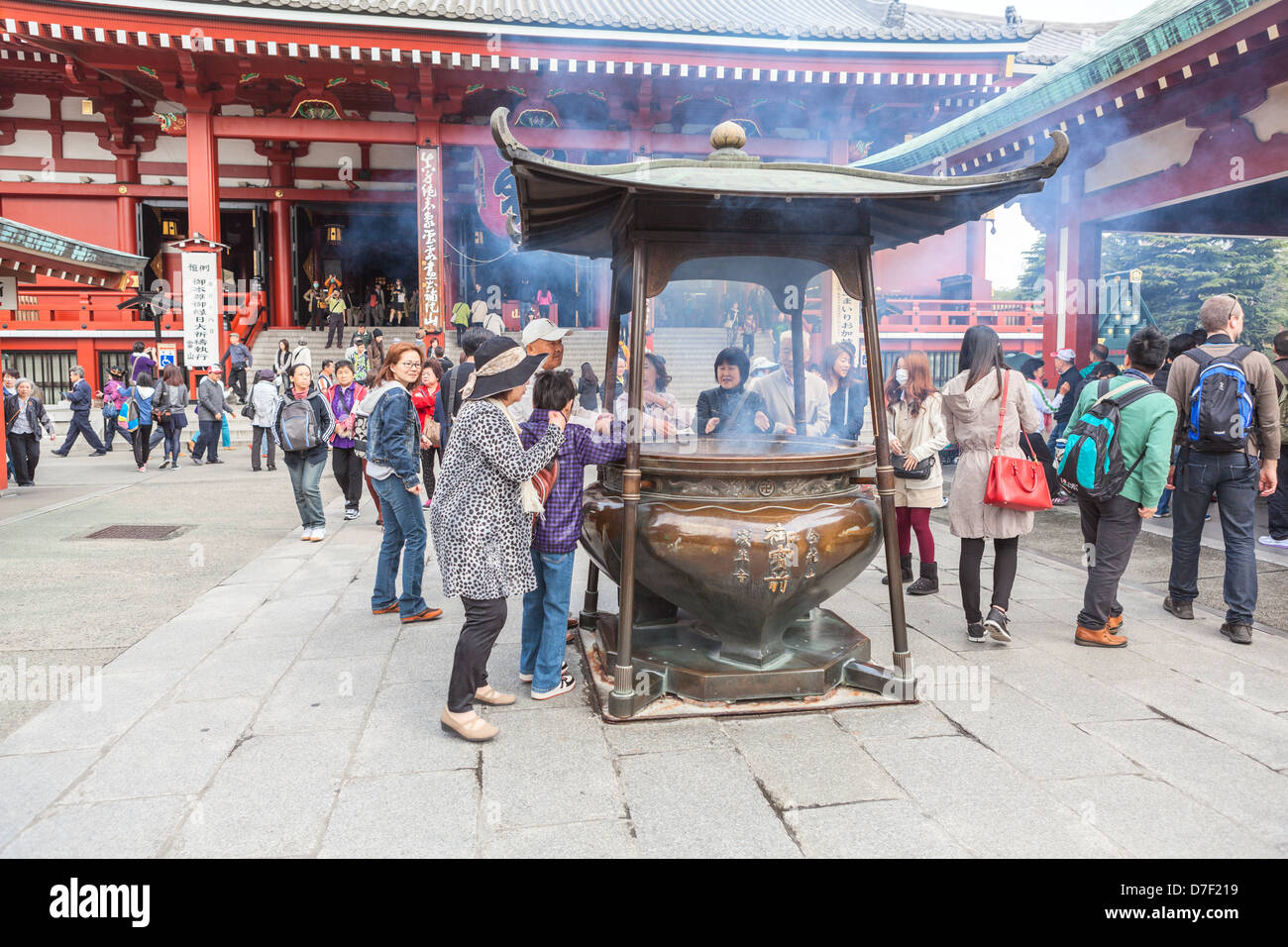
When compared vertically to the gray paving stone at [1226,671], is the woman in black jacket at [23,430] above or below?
above

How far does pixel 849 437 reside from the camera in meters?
5.26

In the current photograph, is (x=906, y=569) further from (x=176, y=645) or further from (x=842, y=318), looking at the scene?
(x=842, y=318)

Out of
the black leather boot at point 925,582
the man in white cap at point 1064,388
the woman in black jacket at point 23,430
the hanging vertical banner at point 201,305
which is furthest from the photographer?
the hanging vertical banner at point 201,305

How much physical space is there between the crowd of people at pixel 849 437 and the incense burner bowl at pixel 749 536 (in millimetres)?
310

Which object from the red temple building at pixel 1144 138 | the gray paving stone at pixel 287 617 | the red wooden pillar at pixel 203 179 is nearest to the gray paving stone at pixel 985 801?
the gray paving stone at pixel 287 617

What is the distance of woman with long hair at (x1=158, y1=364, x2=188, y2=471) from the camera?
37.9ft

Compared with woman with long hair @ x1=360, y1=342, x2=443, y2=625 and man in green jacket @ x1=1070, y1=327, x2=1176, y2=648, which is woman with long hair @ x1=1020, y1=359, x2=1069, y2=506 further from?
woman with long hair @ x1=360, y1=342, x2=443, y2=625

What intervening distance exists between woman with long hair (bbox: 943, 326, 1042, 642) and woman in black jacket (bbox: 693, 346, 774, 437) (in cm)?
128

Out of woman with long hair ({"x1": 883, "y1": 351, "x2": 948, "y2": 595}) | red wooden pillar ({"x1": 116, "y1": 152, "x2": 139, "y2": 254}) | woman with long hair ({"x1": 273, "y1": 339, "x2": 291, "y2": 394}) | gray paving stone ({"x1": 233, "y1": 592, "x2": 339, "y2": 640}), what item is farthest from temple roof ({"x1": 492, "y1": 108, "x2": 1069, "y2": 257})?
red wooden pillar ({"x1": 116, "y1": 152, "x2": 139, "y2": 254})

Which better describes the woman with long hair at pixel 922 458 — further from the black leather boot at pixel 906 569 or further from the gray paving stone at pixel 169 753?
the gray paving stone at pixel 169 753

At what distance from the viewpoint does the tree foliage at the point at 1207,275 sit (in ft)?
73.4

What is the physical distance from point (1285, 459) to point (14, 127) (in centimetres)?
2255

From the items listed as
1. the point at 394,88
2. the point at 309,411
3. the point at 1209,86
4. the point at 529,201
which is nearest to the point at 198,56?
the point at 394,88

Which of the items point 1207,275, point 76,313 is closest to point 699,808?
point 76,313
